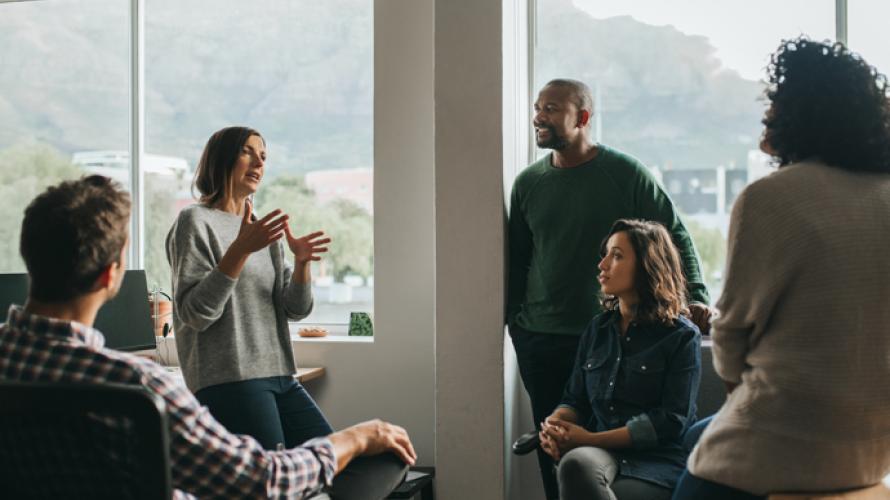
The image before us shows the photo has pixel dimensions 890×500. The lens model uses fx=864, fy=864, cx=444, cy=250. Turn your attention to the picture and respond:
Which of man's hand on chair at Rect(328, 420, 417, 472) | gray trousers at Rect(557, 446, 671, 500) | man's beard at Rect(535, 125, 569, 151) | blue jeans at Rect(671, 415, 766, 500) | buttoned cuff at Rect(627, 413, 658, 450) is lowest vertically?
gray trousers at Rect(557, 446, 671, 500)

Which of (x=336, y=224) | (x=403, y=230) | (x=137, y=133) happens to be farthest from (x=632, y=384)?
(x=137, y=133)

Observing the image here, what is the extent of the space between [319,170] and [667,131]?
163 centimetres

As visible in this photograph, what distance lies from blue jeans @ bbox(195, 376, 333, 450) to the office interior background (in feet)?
2.84

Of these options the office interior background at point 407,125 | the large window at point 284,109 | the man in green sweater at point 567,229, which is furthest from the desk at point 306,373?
the man in green sweater at point 567,229

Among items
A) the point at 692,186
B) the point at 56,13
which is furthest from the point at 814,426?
the point at 56,13

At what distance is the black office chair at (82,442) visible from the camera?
1.11 meters

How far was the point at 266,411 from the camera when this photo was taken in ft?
7.77

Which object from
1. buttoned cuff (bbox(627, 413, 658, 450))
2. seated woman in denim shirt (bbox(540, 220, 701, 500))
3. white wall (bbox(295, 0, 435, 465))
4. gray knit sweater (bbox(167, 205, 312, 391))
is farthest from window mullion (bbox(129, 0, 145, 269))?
buttoned cuff (bbox(627, 413, 658, 450))

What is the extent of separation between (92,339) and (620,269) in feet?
5.76

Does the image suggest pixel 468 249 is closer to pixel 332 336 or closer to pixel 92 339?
pixel 332 336

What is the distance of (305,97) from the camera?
13.8 feet

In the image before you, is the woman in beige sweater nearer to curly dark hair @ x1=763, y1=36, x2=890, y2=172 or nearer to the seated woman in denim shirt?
curly dark hair @ x1=763, y1=36, x2=890, y2=172

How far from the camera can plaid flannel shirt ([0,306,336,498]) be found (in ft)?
4.24

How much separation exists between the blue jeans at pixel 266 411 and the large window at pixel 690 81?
1.95m
